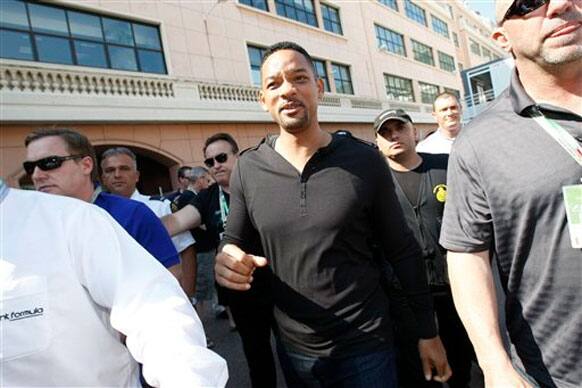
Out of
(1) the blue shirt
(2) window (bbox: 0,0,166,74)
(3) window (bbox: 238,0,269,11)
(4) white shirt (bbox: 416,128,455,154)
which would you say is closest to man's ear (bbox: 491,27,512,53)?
(1) the blue shirt

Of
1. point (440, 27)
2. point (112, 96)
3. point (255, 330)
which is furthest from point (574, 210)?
point (440, 27)

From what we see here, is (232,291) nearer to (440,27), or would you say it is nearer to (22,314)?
(22,314)

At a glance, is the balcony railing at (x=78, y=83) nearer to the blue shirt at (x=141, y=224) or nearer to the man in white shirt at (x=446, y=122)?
the blue shirt at (x=141, y=224)

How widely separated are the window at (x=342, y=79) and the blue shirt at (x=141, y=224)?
17.7 meters

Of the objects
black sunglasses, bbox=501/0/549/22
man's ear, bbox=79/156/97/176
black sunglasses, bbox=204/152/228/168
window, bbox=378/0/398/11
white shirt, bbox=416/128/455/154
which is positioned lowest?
white shirt, bbox=416/128/455/154

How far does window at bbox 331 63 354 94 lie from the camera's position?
19.0 metres

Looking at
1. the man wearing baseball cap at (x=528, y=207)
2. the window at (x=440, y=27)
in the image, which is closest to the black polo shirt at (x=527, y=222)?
the man wearing baseball cap at (x=528, y=207)

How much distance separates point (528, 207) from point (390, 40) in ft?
84.3

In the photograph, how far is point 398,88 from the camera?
2417cm

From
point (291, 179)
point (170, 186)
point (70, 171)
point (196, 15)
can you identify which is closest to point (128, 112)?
point (170, 186)

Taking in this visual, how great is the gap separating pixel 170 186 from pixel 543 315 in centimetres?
1224

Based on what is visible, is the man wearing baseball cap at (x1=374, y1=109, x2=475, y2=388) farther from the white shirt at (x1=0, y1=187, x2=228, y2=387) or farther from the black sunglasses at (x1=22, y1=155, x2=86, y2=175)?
the black sunglasses at (x1=22, y1=155, x2=86, y2=175)

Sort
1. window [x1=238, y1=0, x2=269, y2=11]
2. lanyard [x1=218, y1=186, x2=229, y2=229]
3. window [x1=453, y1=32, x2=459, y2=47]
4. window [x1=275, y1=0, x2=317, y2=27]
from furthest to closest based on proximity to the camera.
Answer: window [x1=453, y1=32, x2=459, y2=47] → window [x1=275, y1=0, x2=317, y2=27] → window [x1=238, y1=0, x2=269, y2=11] → lanyard [x1=218, y1=186, x2=229, y2=229]

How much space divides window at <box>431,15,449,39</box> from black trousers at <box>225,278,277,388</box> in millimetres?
32936
